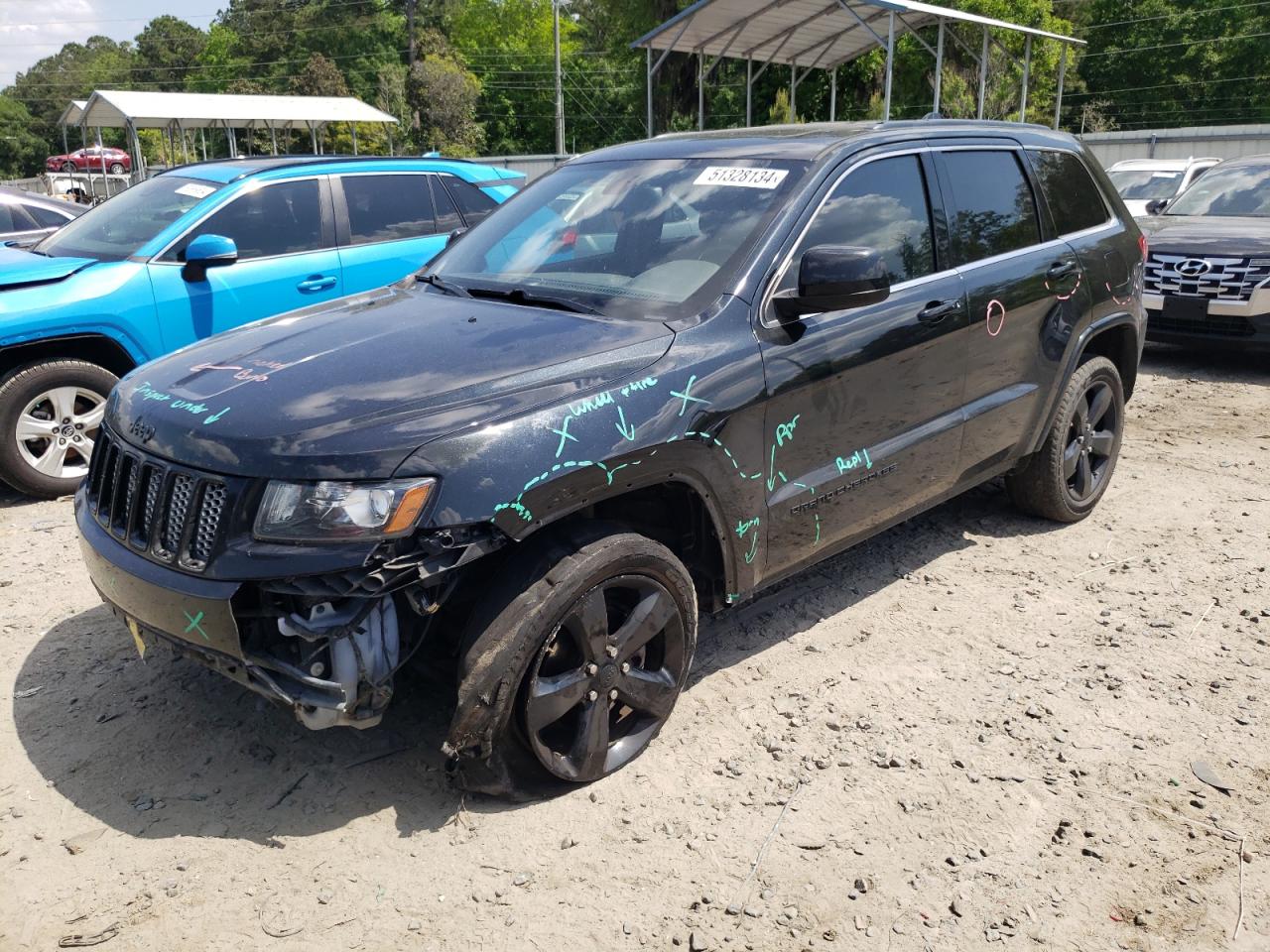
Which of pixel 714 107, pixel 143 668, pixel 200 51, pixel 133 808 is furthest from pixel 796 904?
pixel 200 51

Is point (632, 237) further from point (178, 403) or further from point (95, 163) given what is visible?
point (95, 163)

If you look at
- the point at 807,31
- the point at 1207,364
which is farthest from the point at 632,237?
the point at 807,31

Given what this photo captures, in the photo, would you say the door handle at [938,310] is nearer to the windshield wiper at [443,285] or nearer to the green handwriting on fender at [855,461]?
the green handwriting on fender at [855,461]

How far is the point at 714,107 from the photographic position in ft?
122

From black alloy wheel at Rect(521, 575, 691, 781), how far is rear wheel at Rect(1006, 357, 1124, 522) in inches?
100

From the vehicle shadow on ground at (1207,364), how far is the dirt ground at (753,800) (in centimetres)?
502

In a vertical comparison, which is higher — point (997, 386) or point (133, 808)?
point (997, 386)

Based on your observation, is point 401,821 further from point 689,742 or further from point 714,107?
point 714,107

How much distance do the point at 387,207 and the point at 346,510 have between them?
16.0 feet

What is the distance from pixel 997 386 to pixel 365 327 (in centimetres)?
265

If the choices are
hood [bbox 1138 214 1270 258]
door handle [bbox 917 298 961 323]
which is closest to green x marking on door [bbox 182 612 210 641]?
door handle [bbox 917 298 961 323]

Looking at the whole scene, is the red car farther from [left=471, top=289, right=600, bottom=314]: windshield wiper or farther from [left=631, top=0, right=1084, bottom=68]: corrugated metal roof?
[left=471, top=289, right=600, bottom=314]: windshield wiper

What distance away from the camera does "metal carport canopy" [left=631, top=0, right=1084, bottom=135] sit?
1623 centimetres

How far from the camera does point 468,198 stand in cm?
751
